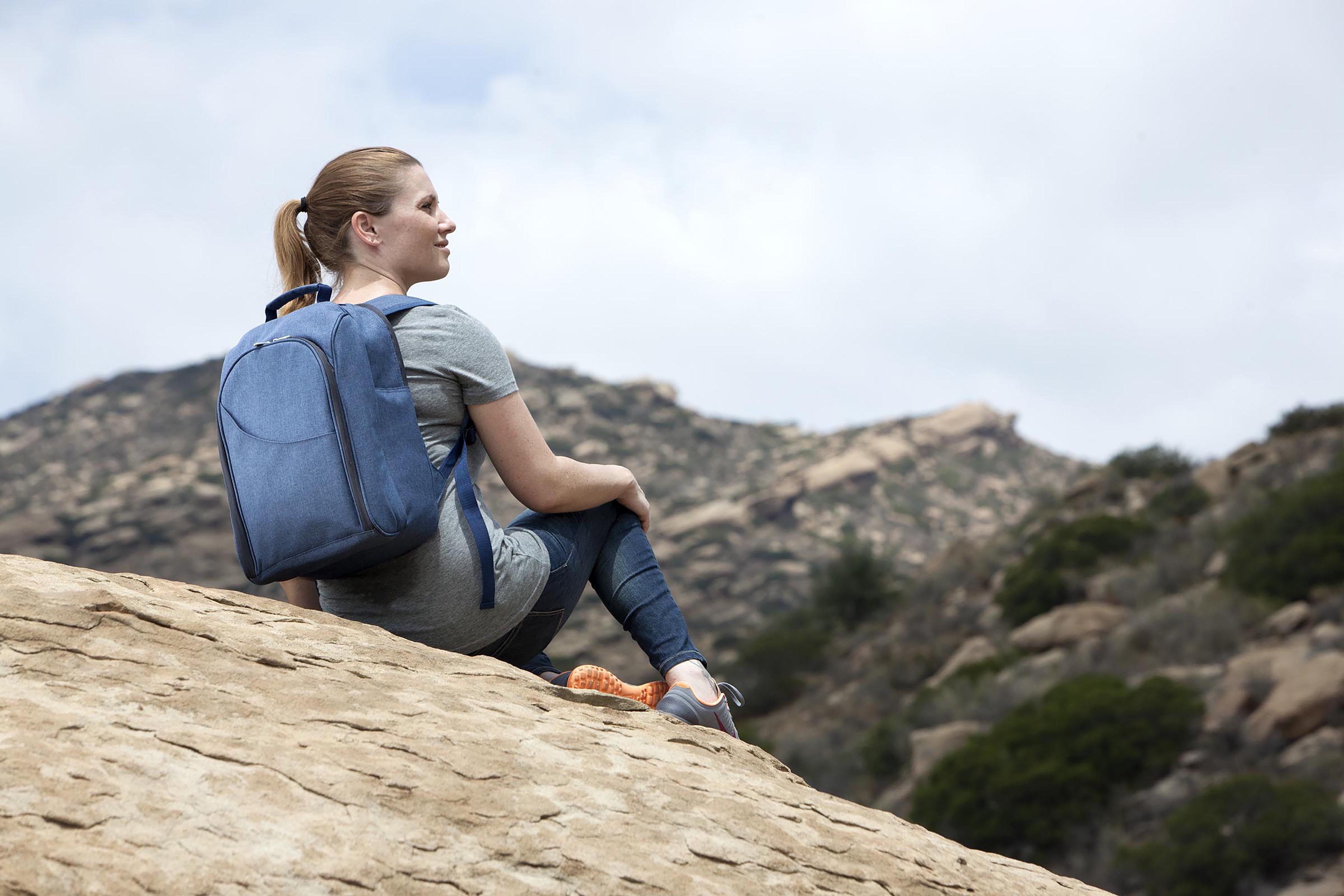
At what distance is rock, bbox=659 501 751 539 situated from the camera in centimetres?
4312

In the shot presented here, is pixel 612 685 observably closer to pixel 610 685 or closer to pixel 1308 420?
pixel 610 685

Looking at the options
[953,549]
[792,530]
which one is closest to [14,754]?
[953,549]

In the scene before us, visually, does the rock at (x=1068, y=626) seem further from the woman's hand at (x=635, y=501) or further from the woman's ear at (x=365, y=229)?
the woman's ear at (x=365, y=229)

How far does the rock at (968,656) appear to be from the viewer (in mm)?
19078

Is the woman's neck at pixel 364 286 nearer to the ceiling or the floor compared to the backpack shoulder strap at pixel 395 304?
nearer to the ceiling

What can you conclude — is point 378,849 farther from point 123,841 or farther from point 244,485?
point 244,485

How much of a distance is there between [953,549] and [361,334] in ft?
85.8

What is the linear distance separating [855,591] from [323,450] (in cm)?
2726

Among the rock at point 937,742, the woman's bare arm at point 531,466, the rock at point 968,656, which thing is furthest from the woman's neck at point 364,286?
the rock at point 968,656

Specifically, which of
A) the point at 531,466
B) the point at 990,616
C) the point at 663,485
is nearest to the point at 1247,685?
the point at 990,616

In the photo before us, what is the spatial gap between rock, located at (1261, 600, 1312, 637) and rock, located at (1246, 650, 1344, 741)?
203 centimetres

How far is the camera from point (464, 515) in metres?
2.53

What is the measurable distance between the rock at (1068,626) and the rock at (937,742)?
2.48m

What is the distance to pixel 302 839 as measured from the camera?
1810 millimetres
